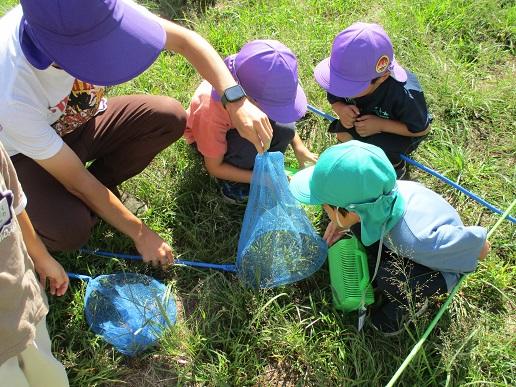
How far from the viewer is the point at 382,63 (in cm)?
254

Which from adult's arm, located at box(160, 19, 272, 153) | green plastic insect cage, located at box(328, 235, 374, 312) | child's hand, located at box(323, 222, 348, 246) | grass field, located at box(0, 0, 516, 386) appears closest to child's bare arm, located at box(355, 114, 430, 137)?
grass field, located at box(0, 0, 516, 386)

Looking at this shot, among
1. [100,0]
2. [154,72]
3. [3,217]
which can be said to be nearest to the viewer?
[3,217]

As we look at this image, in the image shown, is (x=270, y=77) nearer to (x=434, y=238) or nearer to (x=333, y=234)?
(x=333, y=234)

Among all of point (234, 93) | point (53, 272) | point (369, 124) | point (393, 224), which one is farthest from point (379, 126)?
point (53, 272)

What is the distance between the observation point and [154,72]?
11.1 ft

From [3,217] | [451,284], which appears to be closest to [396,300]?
[451,284]

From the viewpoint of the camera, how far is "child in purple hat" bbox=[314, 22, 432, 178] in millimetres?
2518

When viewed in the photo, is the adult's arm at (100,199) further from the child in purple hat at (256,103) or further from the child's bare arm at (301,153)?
the child's bare arm at (301,153)

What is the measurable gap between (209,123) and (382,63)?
0.85 metres

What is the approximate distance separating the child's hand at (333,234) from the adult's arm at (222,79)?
548mm

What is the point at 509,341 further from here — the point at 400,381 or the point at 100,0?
the point at 100,0

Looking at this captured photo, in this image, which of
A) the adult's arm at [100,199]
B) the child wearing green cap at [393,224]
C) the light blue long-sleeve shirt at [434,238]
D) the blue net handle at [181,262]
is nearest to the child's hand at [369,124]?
the child wearing green cap at [393,224]

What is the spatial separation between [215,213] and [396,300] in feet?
3.29

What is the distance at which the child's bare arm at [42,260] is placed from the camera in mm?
1820
